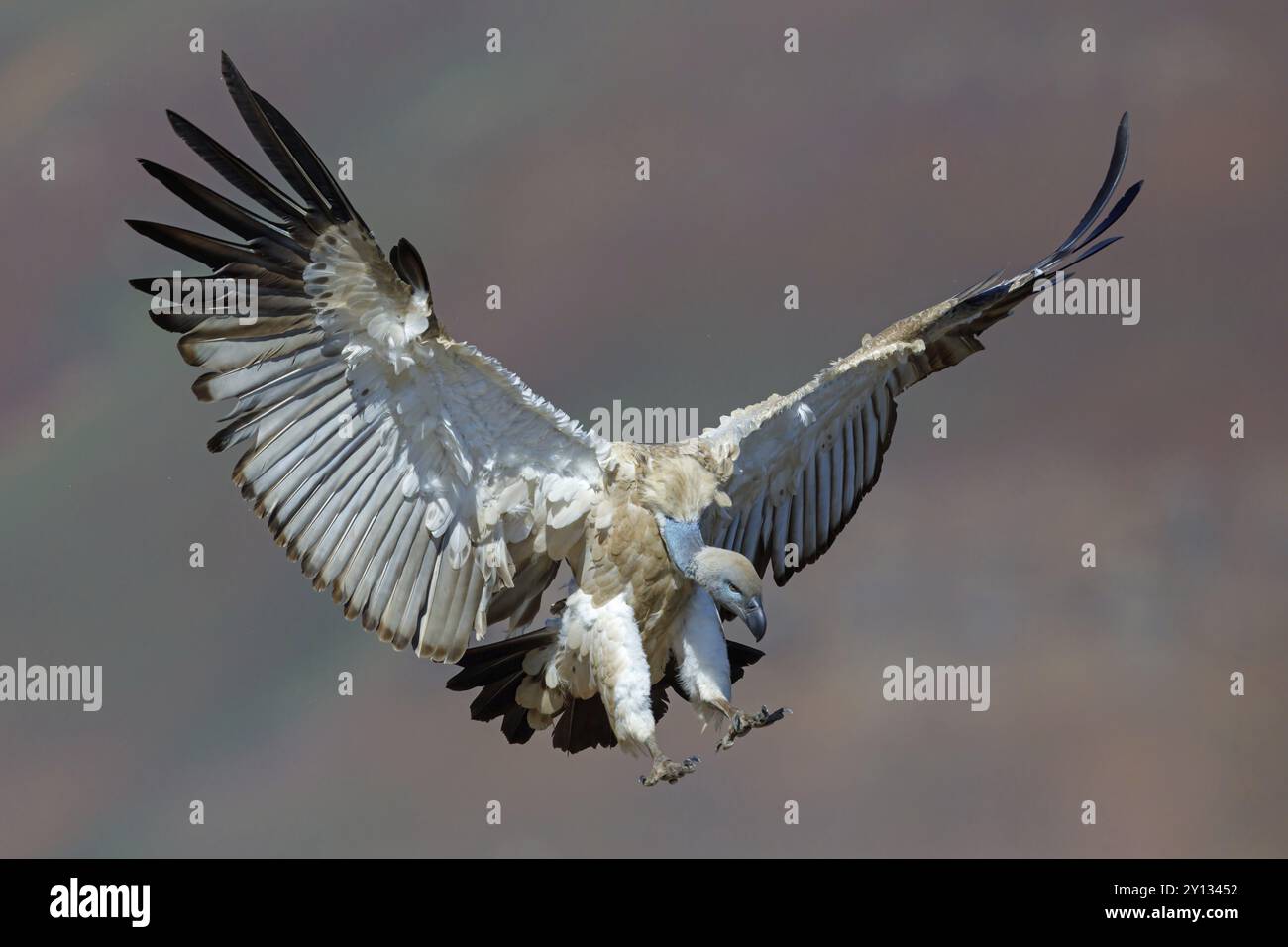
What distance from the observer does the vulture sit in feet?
33.2

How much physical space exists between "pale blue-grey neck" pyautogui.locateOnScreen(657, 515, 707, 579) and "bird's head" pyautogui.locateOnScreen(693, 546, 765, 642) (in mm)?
55

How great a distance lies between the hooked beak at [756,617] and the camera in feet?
34.3

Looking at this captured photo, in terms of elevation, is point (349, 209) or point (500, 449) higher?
point (349, 209)

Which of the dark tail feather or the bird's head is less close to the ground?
the dark tail feather

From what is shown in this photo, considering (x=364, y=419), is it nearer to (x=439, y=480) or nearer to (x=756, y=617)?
(x=439, y=480)

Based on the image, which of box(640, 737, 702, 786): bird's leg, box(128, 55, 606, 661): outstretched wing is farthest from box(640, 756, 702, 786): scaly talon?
box(128, 55, 606, 661): outstretched wing

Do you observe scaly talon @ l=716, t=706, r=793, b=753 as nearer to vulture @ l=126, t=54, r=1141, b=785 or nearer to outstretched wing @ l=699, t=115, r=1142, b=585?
vulture @ l=126, t=54, r=1141, b=785

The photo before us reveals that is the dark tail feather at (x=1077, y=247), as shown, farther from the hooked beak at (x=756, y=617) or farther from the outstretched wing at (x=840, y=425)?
the hooked beak at (x=756, y=617)

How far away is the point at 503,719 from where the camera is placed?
37.6ft

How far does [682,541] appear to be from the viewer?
10.6m

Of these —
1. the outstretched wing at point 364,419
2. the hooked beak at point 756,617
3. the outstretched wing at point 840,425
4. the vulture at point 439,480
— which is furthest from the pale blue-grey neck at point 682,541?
the outstretched wing at point 840,425

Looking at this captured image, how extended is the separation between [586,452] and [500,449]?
510mm

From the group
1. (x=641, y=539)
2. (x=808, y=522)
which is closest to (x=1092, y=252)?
(x=808, y=522)

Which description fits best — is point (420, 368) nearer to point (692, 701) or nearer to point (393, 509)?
point (393, 509)
